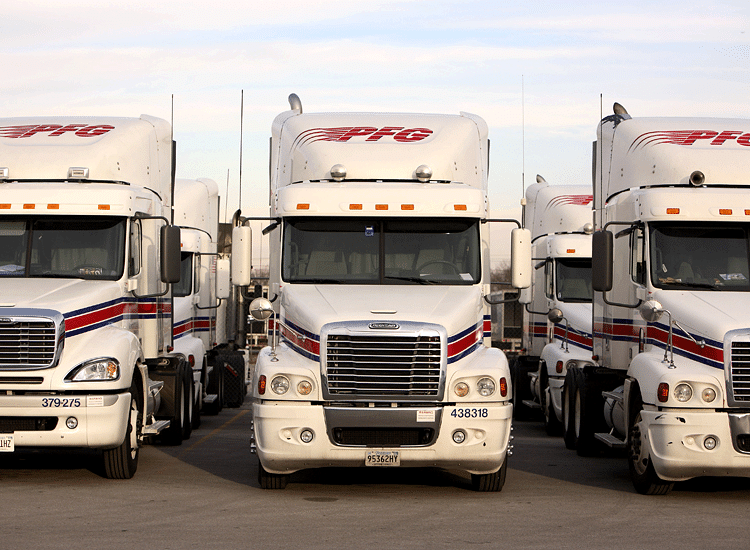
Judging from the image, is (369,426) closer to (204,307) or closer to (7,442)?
(7,442)

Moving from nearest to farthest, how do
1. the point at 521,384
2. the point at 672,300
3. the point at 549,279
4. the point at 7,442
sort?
the point at 7,442 → the point at 672,300 → the point at 549,279 → the point at 521,384

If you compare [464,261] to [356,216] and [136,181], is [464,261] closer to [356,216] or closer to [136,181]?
[356,216]

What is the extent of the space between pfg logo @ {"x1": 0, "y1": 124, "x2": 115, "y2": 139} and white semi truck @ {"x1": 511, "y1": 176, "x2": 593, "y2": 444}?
7.33m

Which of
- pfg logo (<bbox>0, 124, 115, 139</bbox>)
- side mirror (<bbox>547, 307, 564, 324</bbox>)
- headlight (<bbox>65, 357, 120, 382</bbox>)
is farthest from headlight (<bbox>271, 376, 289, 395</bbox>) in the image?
side mirror (<bbox>547, 307, 564, 324</bbox>)

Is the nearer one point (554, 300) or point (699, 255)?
point (699, 255)

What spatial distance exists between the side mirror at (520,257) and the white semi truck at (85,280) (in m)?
3.78

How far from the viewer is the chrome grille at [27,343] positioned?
1190cm

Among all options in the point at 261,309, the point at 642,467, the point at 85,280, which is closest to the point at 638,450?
the point at 642,467

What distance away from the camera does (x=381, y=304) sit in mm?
11953

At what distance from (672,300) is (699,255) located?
2.18ft

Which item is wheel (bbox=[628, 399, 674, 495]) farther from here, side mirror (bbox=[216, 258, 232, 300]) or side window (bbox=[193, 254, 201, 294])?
side mirror (bbox=[216, 258, 232, 300])

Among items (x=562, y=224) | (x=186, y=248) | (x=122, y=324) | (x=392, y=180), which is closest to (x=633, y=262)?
(x=392, y=180)

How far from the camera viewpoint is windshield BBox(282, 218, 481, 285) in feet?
42.0

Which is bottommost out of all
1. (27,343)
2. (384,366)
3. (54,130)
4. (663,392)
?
(663,392)
